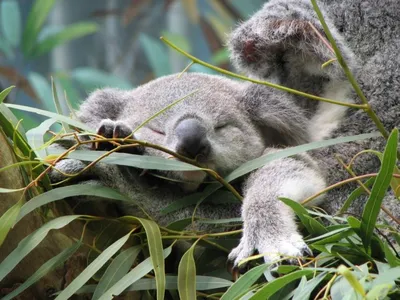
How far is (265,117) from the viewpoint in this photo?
1.96 meters

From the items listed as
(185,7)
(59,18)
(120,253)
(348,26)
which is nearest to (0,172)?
(120,253)

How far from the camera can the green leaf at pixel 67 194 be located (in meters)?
1.40

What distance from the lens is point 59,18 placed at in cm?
712

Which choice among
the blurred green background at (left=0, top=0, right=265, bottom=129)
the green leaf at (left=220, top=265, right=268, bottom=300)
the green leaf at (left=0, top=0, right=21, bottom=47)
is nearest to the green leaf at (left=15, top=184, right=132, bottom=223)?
the green leaf at (left=220, top=265, right=268, bottom=300)

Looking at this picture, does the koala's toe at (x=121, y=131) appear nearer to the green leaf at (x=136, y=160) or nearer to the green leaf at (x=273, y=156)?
the green leaf at (x=136, y=160)

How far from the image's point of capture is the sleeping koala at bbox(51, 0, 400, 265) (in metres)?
1.59

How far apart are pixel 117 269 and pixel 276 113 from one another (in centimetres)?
71

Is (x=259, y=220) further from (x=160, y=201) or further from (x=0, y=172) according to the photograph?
(x=0, y=172)

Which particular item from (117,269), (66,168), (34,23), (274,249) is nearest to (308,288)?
(274,249)

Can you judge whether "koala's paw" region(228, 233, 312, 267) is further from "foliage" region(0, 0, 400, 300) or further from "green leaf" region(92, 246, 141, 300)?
"green leaf" region(92, 246, 141, 300)

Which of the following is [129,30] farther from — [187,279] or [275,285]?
[275,285]

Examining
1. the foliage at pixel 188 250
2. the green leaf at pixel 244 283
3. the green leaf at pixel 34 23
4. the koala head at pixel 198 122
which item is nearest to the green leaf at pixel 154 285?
the foliage at pixel 188 250

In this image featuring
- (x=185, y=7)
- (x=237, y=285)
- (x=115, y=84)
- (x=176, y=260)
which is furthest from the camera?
(x=185, y=7)

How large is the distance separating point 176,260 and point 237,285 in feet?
1.29
